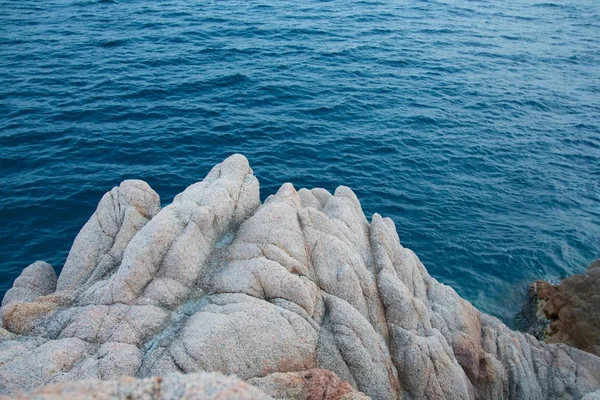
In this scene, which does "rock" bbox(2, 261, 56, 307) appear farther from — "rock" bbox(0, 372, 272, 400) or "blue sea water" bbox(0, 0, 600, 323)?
"rock" bbox(0, 372, 272, 400)

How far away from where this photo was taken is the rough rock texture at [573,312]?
2678 centimetres

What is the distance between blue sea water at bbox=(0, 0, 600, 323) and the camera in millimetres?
34750

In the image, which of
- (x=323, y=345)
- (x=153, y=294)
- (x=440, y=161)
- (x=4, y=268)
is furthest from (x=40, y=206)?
(x=440, y=161)

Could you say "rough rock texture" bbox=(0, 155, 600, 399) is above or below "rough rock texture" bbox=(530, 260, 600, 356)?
above

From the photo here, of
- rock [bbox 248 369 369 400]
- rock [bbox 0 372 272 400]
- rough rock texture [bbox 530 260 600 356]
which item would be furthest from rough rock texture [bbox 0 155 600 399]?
rock [bbox 0 372 272 400]

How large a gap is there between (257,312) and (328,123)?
3095cm

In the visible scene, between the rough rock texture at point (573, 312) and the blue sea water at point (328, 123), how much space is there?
2.26 m

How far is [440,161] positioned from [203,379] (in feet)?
122

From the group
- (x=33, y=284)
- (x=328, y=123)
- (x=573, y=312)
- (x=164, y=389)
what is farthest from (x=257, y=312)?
(x=328, y=123)

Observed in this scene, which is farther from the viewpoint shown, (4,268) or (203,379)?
(4,268)

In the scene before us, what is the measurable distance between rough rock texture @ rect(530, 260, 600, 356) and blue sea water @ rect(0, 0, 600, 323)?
2.26m

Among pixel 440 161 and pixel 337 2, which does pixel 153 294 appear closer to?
pixel 440 161

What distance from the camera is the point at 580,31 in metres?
74.6

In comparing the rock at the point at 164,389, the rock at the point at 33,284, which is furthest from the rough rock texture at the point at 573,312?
the rock at the point at 33,284
